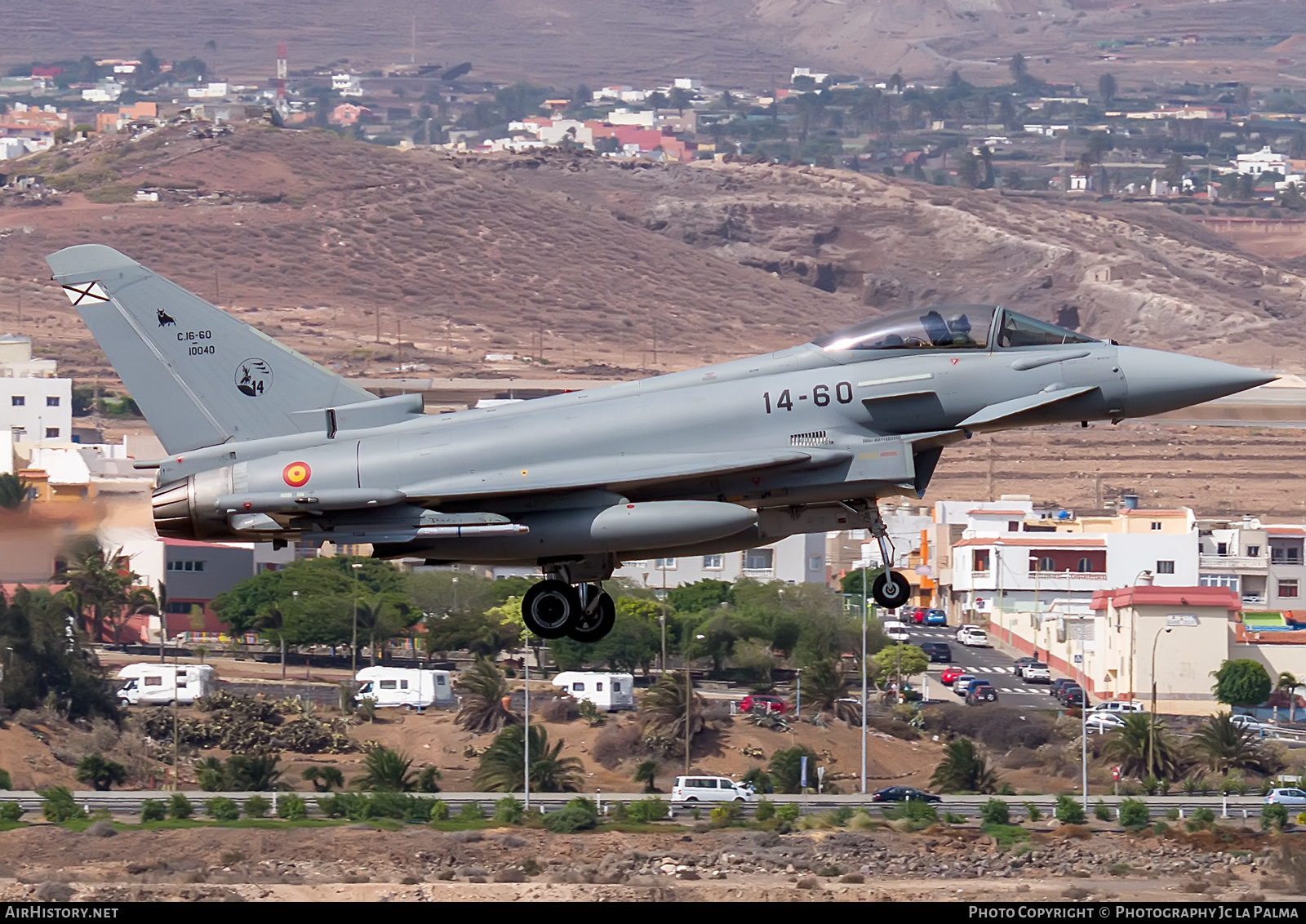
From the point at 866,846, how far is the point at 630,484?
3191cm

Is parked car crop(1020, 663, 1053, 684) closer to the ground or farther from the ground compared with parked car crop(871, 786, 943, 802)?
farther from the ground

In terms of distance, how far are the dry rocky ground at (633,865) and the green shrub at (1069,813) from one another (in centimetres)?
173

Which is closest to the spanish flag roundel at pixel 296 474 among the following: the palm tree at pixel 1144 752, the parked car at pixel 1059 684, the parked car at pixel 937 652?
the palm tree at pixel 1144 752

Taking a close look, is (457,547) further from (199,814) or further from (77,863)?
(199,814)

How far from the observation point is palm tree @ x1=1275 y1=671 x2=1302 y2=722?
8600 cm

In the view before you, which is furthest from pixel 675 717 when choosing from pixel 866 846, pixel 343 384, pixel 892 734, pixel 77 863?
pixel 343 384

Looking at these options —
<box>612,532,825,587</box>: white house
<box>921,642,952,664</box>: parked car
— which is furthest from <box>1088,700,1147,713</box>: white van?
<box>612,532,825,587</box>: white house

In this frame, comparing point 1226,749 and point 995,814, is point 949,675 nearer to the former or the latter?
point 1226,749

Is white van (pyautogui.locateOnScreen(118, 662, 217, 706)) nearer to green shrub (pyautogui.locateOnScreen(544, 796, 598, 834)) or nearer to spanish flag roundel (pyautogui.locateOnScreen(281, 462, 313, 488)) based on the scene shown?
green shrub (pyautogui.locateOnScreen(544, 796, 598, 834))

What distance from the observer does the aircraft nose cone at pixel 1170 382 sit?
29981mm

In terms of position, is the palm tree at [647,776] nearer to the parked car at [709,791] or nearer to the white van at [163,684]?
the parked car at [709,791]

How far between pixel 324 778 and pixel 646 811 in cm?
1257

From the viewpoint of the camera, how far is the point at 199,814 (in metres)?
64.1

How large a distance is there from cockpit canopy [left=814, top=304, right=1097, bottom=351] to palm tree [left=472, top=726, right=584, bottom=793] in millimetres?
41962
